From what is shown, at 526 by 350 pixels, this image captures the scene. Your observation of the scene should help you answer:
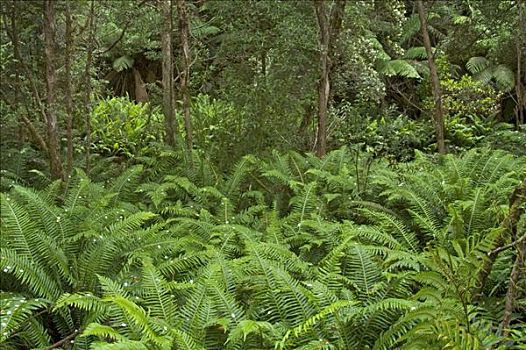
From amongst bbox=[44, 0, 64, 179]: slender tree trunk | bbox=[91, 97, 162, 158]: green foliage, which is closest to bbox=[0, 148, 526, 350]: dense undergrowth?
bbox=[44, 0, 64, 179]: slender tree trunk

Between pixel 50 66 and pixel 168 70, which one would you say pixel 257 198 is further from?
pixel 50 66

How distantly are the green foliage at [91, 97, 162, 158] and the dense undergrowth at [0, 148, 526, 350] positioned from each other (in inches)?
130

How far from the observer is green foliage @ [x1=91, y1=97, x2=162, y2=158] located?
10.8 m

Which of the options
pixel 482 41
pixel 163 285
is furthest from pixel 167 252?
pixel 482 41

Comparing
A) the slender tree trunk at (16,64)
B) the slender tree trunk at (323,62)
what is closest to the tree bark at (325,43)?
the slender tree trunk at (323,62)

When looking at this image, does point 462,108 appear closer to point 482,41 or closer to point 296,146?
point 482,41

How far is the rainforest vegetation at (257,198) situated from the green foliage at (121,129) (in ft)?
0.15

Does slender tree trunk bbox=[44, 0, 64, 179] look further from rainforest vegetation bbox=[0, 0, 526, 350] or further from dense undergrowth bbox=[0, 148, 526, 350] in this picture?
dense undergrowth bbox=[0, 148, 526, 350]

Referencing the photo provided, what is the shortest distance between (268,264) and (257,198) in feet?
8.90

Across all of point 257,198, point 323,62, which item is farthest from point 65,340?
point 323,62

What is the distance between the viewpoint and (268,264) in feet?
15.0

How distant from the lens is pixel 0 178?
754 cm

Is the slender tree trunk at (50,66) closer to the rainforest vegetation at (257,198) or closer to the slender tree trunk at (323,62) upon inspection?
the rainforest vegetation at (257,198)

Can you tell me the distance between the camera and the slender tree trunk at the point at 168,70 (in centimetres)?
826
